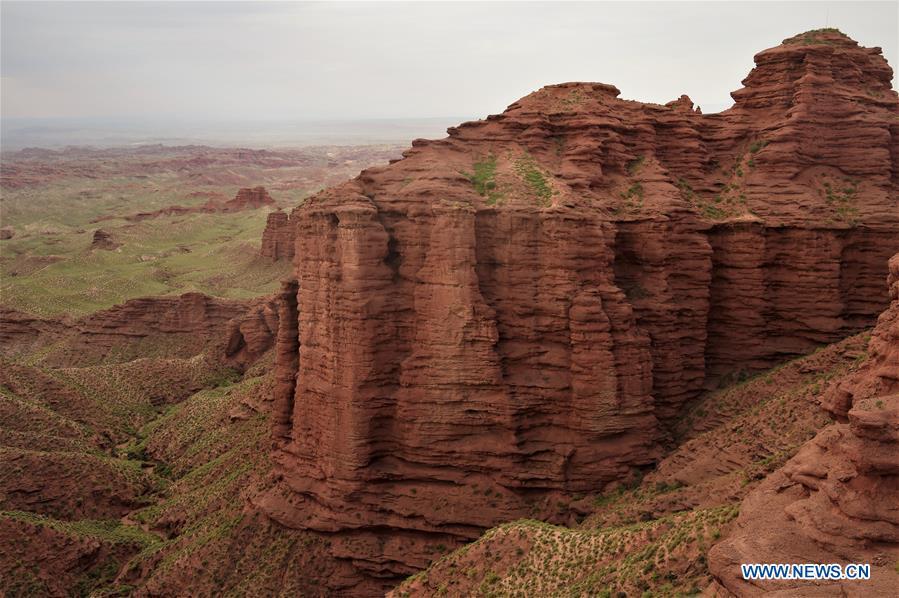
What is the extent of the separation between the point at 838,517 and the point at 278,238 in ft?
344

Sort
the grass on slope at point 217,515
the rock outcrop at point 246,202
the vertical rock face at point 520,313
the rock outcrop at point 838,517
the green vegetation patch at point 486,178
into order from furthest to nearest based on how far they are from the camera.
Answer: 1. the rock outcrop at point 246,202
2. the green vegetation patch at point 486,178
3. the grass on slope at point 217,515
4. the vertical rock face at point 520,313
5. the rock outcrop at point 838,517

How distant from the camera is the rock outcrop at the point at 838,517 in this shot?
20719 mm

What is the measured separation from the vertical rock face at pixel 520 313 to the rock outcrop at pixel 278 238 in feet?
234

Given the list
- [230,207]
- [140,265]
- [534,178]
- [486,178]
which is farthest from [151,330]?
[230,207]

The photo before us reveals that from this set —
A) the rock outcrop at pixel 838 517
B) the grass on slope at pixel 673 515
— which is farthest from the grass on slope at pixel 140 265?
the rock outcrop at pixel 838 517

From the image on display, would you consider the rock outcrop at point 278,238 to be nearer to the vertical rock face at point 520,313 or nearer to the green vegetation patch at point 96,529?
the green vegetation patch at point 96,529

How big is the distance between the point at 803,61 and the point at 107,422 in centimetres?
5763

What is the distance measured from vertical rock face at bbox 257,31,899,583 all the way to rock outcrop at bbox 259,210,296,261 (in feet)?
234

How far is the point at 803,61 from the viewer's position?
5159cm

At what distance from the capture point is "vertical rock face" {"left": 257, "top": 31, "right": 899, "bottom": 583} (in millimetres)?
41094

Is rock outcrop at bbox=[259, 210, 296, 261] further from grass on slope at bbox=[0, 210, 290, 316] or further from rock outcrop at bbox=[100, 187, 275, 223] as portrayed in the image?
rock outcrop at bbox=[100, 187, 275, 223]

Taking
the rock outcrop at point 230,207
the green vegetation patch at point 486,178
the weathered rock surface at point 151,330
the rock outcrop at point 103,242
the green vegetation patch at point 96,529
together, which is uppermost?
the green vegetation patch at point 486,178

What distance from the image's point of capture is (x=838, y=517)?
71.9ft

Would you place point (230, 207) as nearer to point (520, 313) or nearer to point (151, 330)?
point (151, 330)
